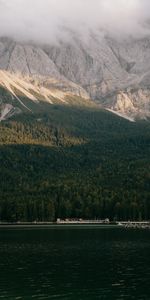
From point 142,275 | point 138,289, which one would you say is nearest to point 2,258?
point 142,275

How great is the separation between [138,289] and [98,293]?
7184 mm

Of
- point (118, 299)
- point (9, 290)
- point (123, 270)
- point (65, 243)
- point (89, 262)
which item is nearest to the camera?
point (118, 299)

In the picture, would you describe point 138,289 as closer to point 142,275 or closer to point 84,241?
point 142,275

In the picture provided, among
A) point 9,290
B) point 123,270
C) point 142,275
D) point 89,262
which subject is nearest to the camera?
point 9,290

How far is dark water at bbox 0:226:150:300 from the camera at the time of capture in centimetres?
9500

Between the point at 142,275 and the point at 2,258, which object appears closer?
the point at 142,275

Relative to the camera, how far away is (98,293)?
9431cm

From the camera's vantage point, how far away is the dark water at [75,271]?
9500cm

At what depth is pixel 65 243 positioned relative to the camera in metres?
183

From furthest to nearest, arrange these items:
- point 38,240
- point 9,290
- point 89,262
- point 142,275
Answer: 1. point 38,240
2. point 89,262
3. point 142,275
4. point 9,290

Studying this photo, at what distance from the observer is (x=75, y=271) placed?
11712 centimetres

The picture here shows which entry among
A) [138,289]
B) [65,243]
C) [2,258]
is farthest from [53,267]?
[65,243]

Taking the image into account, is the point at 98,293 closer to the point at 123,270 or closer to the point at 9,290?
the point at 9,290

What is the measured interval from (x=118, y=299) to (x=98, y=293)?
539 cm
